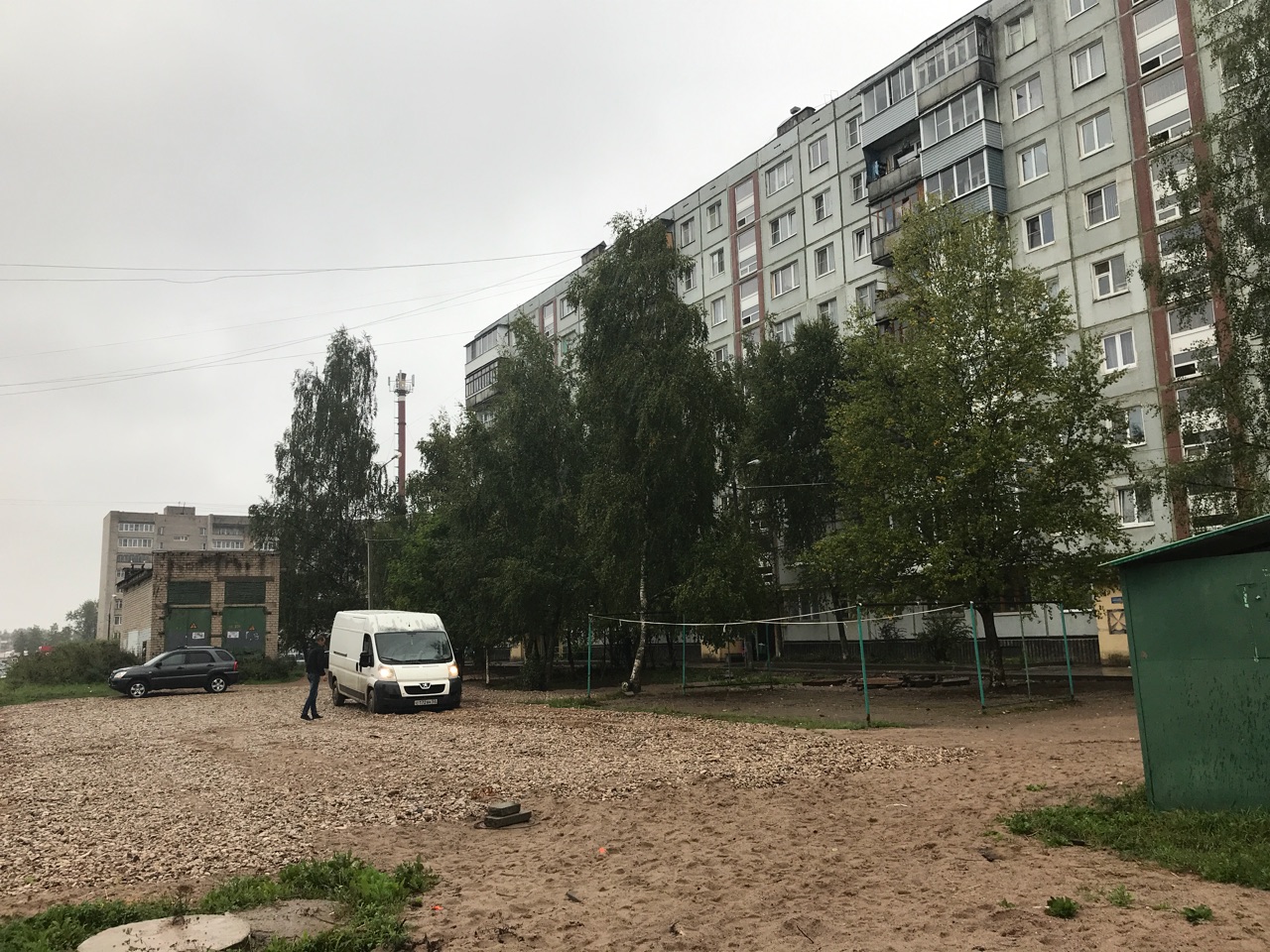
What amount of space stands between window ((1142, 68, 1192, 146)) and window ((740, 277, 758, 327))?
73.8 ft

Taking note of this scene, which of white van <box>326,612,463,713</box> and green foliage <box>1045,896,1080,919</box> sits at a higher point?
white van <box>326,612,463,713</box>

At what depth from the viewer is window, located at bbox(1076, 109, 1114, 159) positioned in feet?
124

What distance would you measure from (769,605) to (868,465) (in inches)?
232

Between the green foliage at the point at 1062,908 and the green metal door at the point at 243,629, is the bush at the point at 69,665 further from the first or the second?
the green foliage at the point at 1062,908

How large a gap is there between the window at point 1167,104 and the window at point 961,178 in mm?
6295

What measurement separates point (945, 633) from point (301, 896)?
3588 centimetres

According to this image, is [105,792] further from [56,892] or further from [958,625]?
[958,625]

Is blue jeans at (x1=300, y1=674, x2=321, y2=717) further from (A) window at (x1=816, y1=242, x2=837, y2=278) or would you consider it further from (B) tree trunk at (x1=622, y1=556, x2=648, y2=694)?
(A) window at (x1=816, y1=242, x2=837, y2=278)

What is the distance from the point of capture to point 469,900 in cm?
688

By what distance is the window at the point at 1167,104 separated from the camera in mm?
35188

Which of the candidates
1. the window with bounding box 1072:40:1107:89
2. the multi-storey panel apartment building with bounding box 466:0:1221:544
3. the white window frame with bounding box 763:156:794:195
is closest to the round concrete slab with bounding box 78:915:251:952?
the multi-storey panel apartment building with bounding box 466:0:1221:544

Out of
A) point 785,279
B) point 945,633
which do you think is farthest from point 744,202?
point 945,633

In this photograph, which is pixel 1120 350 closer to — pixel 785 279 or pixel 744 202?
pixel 785 279

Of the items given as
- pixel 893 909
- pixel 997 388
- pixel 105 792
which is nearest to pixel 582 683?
pixel 997 388
